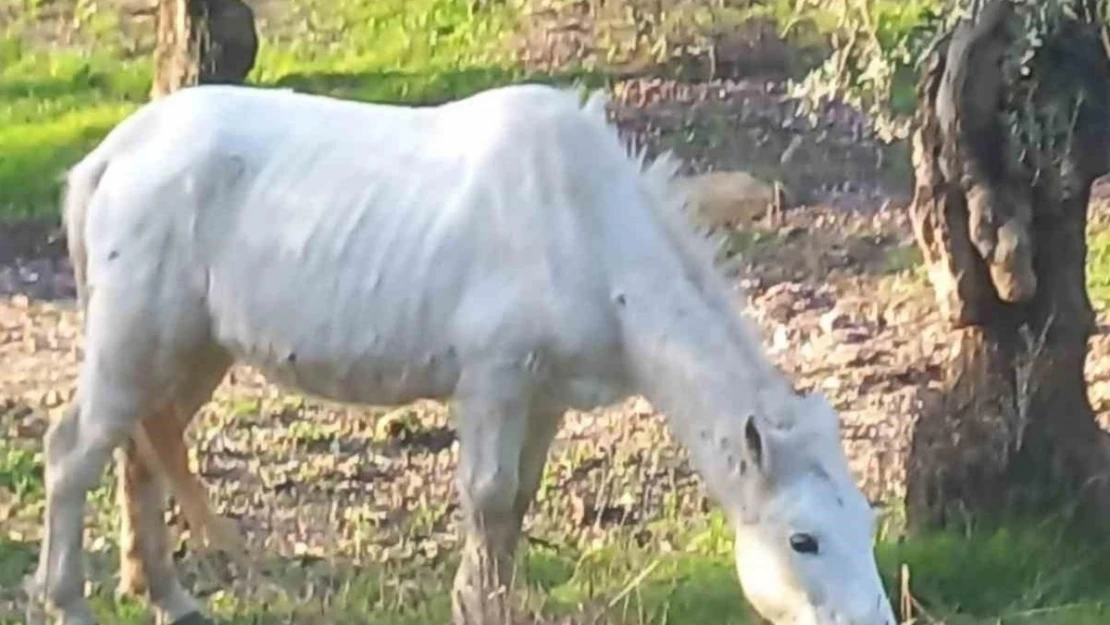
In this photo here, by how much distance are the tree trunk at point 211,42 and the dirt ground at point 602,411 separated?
129 cm

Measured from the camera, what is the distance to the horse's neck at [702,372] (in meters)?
5.36

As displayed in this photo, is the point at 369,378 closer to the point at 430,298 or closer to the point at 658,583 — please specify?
the point at 430,298

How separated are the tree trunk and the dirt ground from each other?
1.29 meters

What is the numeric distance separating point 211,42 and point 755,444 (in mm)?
4841

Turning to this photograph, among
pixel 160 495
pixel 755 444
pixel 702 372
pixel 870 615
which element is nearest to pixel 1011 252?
pixel 702 372

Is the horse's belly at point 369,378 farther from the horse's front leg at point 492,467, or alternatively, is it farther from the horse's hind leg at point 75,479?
the horse's hind leg at point 75,479

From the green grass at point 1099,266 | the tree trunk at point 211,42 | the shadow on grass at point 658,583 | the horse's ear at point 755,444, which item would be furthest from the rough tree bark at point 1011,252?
the tree trunk at point 211,42

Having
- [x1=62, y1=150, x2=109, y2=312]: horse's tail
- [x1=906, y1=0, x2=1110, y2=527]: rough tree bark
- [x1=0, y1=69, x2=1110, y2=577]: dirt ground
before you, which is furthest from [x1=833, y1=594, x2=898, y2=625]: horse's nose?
[x1=62, y1=150, x2=109, y2=312]: horse's tail

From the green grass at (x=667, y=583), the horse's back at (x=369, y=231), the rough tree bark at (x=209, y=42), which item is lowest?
the green grass at (x=667, y=583)

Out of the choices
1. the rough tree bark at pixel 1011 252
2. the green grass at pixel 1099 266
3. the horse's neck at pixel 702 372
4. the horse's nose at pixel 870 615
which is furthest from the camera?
the green grass at pixel 1099 266

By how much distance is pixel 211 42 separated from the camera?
9.33 m

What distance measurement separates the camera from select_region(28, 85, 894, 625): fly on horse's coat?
5.46 meters

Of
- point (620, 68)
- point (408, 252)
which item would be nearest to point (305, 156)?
point (408, 252)

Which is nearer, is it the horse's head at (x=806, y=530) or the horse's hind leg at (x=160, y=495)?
the horse's head at (x=806, y=530)
